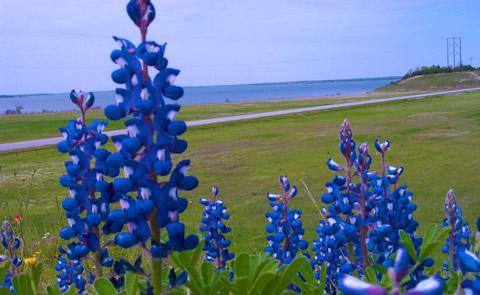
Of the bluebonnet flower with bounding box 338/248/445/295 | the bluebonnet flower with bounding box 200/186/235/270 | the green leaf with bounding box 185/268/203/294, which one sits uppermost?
the bluebonnet flower with bounding box 338/248/445/295

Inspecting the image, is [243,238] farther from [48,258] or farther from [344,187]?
[344,187]

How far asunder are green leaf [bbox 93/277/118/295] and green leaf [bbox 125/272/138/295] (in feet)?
0.14

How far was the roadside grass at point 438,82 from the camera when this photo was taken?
2412 inches

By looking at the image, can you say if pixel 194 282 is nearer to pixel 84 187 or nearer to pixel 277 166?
pixel 84 187

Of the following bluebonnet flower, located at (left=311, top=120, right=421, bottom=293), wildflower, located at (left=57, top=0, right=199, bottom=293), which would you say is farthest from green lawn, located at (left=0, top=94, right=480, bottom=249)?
wildflower, located at (left=57, top=0, right=199, bottom=293)

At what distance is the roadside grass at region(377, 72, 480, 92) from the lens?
61269 mm

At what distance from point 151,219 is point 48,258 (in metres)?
4.77

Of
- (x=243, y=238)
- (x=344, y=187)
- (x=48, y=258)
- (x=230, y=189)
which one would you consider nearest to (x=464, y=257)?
(x=344, y=187)

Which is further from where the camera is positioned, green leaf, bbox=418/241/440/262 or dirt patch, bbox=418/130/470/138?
dirt patch, bbox=418/130/470/138

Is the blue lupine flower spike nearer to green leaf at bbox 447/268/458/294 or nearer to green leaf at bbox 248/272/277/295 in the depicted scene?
green leaf at bbox 248/272/277/295

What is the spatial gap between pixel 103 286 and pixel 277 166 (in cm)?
1079

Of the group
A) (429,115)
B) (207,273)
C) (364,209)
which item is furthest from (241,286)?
(429,115)

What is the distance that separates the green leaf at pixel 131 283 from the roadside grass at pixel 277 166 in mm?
3465

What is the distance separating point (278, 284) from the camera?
5.18 ft
